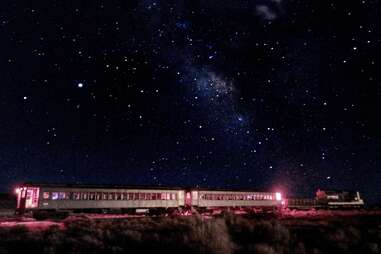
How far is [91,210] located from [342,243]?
24989 millimetres

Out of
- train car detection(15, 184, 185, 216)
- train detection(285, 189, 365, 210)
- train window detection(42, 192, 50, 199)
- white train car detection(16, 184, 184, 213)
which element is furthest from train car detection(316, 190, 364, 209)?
train window detection(42, 192, 50, 199)

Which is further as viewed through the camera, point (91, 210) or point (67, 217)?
point (91, 210)

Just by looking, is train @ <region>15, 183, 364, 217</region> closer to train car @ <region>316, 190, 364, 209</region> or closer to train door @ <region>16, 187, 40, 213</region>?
Answer: train door @ <region>16, 187, 40, 213</region>

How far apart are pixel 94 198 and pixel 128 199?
3722mm

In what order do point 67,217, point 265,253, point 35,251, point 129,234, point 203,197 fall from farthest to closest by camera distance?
point 203,197 < point 67,217 < point 129,234 < point 35,251 < point 265,253

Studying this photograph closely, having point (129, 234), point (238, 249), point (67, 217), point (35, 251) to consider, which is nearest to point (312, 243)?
point (238, 249)

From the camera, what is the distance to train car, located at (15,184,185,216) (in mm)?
30719

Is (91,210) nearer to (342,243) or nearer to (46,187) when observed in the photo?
(46,187)

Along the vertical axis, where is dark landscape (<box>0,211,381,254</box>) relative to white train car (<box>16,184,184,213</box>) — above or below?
below

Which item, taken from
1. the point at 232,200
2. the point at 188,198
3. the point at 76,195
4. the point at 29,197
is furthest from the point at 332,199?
the point at 29,197

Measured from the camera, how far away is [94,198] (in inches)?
1330

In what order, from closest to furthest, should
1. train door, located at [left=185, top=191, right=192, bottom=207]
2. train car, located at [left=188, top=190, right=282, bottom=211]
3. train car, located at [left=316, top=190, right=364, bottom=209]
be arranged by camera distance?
train door, located at [left=185, top=191, right=192, bottom=207] → train car, located at [left=188, top=190, right=282, bottom=211] → train car, located at [left=316, top=190, right=364, bottom=209]

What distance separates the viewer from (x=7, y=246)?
14273mm

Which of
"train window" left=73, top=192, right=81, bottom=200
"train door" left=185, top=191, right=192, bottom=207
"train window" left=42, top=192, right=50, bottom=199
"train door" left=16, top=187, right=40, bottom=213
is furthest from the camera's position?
"train door" left=185, top=191, right=192, bottom=207
